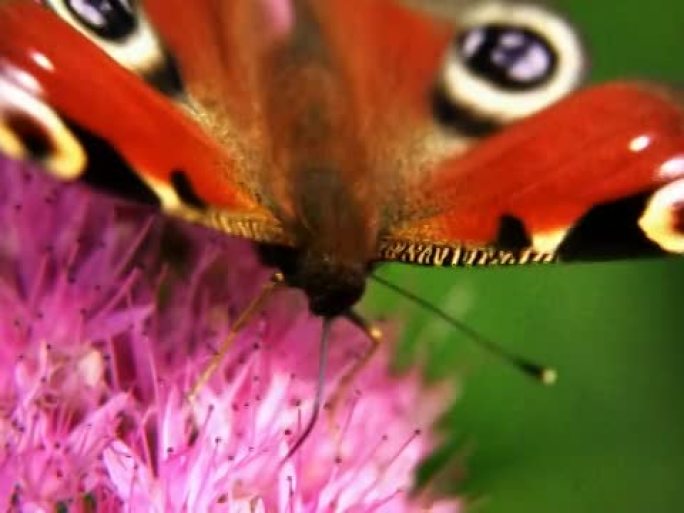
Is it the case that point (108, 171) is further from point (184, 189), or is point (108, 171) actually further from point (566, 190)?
point (566, 190)

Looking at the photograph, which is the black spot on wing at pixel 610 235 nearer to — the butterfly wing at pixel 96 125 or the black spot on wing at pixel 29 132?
the butterfly wing at pixel 96 125

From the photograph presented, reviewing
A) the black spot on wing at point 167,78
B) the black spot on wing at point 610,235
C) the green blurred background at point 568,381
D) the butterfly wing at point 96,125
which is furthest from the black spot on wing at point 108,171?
the green blurred background at point 568,381

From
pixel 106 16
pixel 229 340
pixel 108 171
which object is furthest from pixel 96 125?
pixel 229 340

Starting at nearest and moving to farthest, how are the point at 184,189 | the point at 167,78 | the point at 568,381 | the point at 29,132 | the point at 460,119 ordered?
the point at 29,132 < the point at 184,189 < the point at 167,78 < the point at 460,119 < the point at 568,381

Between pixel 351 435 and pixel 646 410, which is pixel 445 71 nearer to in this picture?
pixel 351 435

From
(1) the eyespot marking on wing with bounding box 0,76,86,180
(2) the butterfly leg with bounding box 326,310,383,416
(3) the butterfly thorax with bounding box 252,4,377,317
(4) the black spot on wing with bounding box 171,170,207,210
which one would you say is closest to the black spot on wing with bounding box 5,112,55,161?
(1) the eyespot marking on wing with bounding box 0,76,86,180

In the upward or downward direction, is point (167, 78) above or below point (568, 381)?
below

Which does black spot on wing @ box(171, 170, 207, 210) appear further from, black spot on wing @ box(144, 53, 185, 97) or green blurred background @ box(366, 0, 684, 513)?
green blurred background @ box(366, 0, 684, 513)
